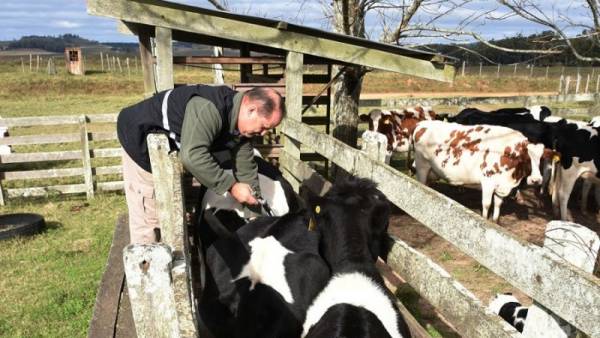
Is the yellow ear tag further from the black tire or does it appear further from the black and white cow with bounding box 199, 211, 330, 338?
the black tire

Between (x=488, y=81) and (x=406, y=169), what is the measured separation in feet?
91.5

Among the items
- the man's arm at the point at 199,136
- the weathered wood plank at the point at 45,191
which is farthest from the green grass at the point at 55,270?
the man's arm at the point at 199,136

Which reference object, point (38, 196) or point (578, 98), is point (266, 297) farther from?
point (578, 98)

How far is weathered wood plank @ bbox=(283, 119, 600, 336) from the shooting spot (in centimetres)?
144

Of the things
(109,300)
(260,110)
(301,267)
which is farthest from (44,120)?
(301,267)

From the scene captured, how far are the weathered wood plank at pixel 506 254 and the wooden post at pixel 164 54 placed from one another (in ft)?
11.0

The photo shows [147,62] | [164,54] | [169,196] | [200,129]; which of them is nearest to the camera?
[169,196]

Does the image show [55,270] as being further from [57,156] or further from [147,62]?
[57,156]

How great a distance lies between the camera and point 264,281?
114 inches

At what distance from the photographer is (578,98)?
43.0 feet

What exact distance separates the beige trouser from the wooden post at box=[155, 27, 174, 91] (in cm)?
183

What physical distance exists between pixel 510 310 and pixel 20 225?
650cm

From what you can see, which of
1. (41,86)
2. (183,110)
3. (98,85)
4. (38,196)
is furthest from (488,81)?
(183,110)

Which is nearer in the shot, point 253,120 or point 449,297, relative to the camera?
point 449,297
